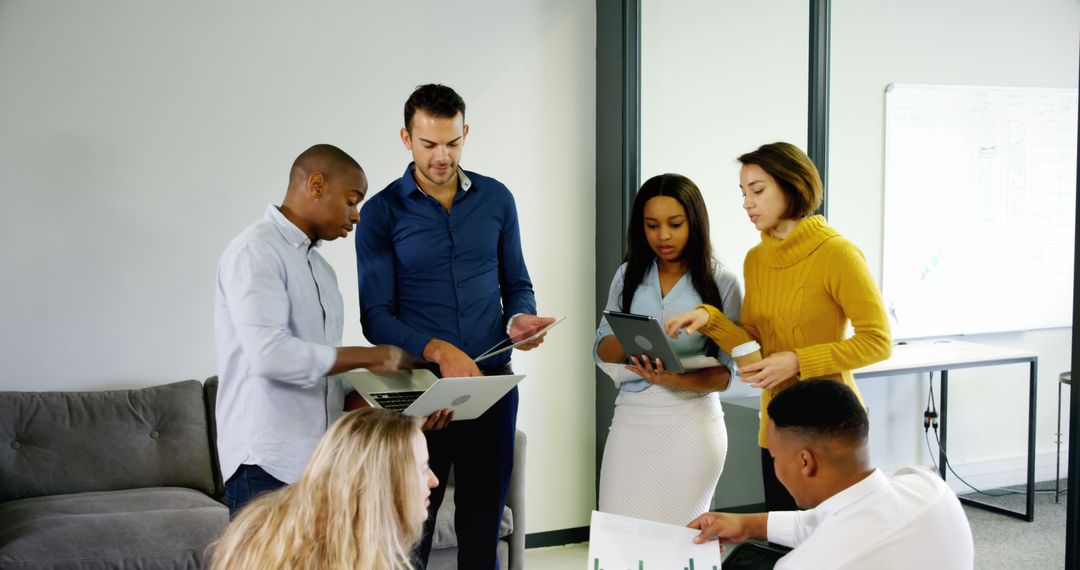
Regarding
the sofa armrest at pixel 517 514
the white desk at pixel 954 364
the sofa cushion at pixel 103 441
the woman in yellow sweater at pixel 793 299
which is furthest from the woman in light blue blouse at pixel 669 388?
the sofa cushion at pixel 103 441

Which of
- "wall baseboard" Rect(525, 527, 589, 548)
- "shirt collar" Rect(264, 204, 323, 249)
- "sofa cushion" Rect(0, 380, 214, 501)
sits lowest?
"wall baseboard" Rect(525, 527, 589, 548)

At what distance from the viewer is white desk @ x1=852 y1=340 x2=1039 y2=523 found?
213 centimetres

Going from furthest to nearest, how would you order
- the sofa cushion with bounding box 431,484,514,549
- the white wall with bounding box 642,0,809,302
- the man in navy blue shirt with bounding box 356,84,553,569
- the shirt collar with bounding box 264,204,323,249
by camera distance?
the sofa cushion with bounding box 431,484,514,549 < the white wall with bounding box 642,0,809,302 < the man in navy blue shirt with bounding box 356,84,553,569 < the shirt collar with bounding box 264,204,323,249

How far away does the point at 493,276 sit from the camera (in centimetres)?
256

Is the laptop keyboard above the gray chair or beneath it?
above

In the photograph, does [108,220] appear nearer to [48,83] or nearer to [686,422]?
[48,83]

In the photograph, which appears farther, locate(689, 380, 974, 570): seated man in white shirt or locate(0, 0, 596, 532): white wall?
locate(0, 0, 596, 532): white wall

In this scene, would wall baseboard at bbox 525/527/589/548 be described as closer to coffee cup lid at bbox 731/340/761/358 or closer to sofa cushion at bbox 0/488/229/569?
sofa cushion at bbox 0/488/229/569

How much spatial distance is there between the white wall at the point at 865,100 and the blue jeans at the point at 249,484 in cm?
153

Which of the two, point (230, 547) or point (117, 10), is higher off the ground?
point (117, 10)

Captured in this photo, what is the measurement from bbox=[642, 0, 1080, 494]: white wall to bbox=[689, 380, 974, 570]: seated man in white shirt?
0.65 m

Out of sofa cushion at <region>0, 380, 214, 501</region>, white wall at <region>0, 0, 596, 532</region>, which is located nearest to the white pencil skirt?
white wall at <region>0, 0, 596, 532</region>

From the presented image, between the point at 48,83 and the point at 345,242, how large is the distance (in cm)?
125

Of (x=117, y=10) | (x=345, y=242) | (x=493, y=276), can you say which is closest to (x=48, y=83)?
(x=117, y=10)
